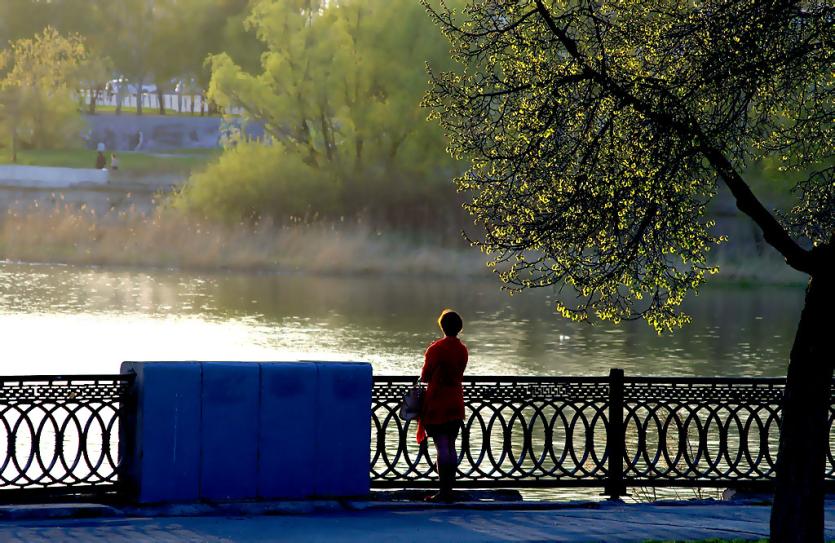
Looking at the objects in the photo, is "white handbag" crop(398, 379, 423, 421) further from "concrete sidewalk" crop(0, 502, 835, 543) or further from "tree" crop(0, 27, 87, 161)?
"tree" crop(0, 27, 87, 161)

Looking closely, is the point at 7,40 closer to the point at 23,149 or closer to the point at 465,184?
the point at 23,149

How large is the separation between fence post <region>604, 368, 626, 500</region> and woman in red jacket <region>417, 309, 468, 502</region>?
1.45 meters

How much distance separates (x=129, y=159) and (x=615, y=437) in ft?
272

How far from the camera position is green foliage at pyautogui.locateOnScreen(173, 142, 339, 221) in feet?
195

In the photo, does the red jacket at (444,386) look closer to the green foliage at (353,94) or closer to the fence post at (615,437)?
the fence post at (615,437)

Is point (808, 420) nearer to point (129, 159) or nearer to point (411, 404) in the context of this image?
point (411, 404)

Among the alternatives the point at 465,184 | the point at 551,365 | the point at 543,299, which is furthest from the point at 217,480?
the point at 543,299

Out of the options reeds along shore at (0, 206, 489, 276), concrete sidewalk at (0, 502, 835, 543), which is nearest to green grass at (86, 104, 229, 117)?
reeds along shore at (0, 206, 489, 276)

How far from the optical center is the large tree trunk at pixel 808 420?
10.2m

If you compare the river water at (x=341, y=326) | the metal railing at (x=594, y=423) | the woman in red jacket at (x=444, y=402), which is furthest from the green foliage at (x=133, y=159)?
the woman in red jacket at (x=444, y=402)

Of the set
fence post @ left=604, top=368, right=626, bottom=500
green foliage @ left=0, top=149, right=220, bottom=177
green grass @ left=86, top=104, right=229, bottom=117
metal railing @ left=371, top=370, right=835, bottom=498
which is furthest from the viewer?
green grass @ left=86, top=104, right=229, bottom=117

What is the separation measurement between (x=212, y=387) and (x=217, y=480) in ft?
2.37

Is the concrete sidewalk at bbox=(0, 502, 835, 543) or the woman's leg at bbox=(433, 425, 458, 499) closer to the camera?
the concrete sidewalk at bbox=(0, 502, 835, 543)

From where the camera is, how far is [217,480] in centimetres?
1130
